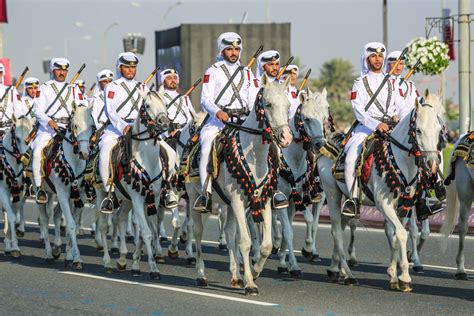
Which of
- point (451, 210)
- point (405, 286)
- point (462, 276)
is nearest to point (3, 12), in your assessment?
point (451, 210)

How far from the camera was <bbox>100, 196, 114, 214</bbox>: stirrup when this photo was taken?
16.8 metres

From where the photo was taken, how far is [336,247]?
15.9 metres

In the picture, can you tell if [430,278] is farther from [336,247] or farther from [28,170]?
[28,170]

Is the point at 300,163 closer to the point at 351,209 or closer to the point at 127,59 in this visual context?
the point at 351,209

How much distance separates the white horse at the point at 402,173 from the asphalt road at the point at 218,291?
290 millimetres

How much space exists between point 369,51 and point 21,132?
21.7 ft

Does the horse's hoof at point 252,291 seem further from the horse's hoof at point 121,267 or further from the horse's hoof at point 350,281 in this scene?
the horse's hoof at point 121,267

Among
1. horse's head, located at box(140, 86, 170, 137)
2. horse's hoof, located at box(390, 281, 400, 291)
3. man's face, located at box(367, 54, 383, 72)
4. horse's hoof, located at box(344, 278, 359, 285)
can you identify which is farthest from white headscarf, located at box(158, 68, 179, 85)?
horse's hoof, located at box(390, 281, 400, 291)

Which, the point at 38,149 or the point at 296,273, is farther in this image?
the point at 38,149

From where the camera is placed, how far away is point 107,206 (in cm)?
1681

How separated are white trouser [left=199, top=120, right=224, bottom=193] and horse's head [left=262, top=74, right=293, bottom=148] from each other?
1525mm

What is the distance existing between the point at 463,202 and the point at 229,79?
12.5 ft

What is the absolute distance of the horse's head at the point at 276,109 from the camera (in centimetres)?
1364

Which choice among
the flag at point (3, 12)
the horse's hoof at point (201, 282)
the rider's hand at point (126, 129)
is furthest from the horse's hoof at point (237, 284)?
the flag at point (3, 12)
